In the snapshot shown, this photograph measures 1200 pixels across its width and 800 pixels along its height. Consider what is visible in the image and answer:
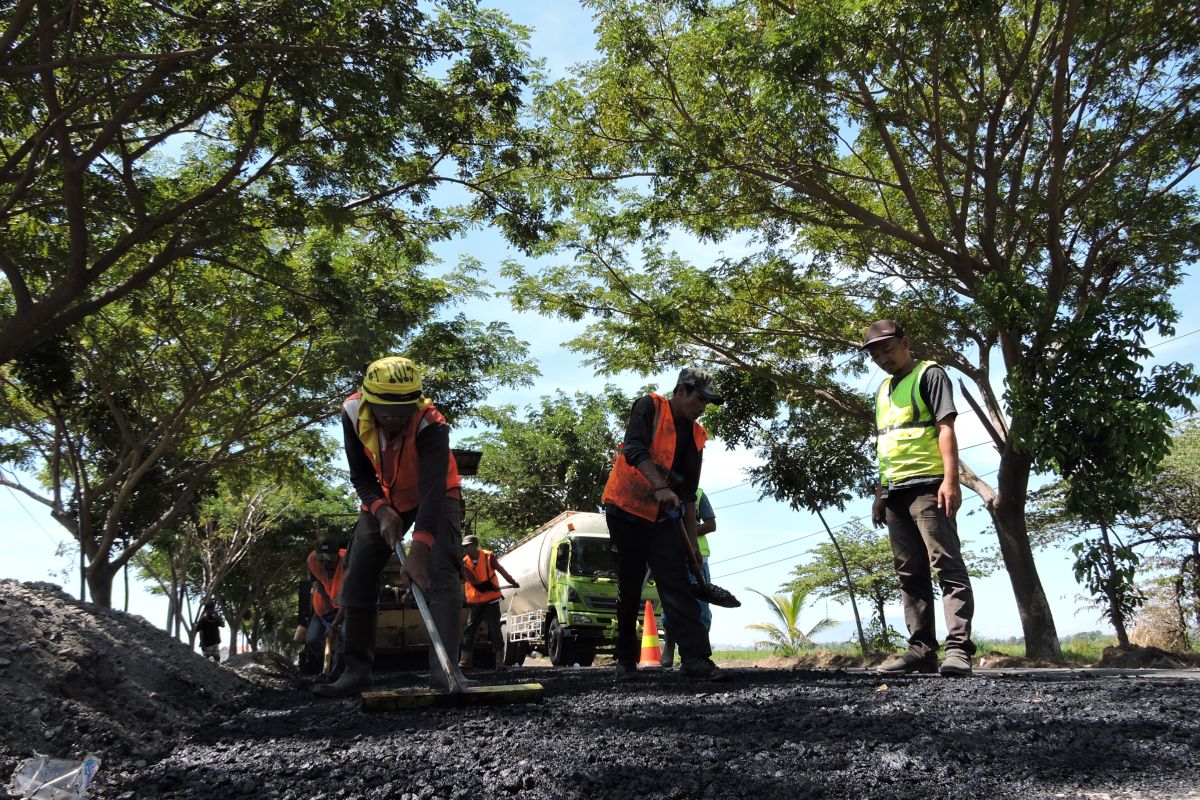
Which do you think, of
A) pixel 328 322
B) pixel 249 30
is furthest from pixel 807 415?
pixel 249 30

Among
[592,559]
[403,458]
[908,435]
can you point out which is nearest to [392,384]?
[403,458]

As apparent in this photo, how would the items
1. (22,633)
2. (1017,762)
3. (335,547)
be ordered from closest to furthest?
(1017,762) < (22,633) < (335,547)

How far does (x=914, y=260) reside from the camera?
12.5 meters

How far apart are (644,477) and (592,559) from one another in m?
10.3

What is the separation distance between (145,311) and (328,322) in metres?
2.89

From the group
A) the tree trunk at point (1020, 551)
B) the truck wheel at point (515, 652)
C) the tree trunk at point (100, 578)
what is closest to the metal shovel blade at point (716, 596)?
the tree trunk at point (1020, 551)

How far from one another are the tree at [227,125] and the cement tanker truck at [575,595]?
6.36m

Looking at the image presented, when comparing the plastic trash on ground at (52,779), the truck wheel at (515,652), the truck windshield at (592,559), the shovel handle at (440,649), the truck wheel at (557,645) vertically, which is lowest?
the truck wheel at (515,652)

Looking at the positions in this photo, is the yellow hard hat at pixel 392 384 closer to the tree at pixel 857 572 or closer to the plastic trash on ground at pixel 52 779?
the plastic trash on ground at pixel 52 779

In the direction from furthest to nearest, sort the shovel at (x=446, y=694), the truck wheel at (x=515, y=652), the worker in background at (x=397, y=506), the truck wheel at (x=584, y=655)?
the truck wheel at (x=515, y=652) < the truck wheel at (x=584, y=655) < the worker in background at (x=397, y=506) < the shovel at (x=446, y=694)

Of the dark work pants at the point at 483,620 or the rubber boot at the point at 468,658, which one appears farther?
the rubber boot at the point at 468,658

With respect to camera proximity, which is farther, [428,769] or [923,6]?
[923,6]

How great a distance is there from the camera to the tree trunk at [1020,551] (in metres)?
11.2

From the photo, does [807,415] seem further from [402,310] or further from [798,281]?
[402,310]
